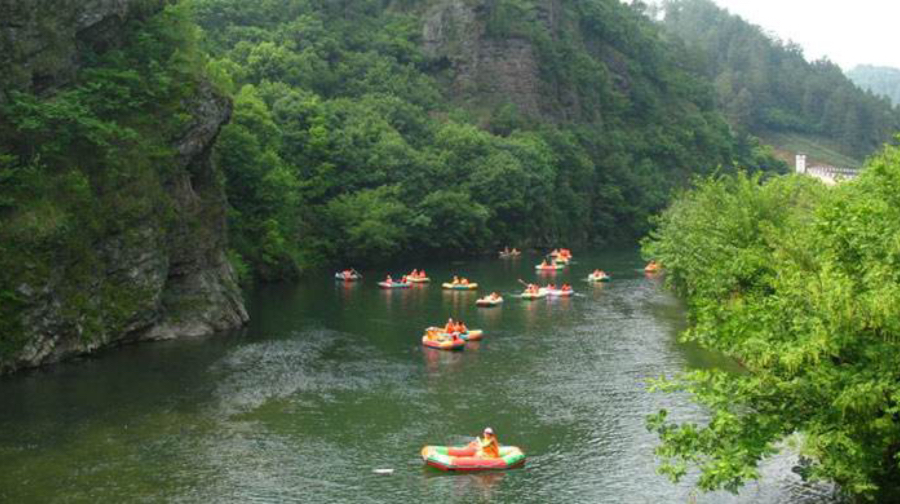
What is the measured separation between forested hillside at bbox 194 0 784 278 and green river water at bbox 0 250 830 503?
2059 cm

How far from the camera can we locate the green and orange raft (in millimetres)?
30109

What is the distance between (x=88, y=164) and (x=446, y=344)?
17766 millimetres

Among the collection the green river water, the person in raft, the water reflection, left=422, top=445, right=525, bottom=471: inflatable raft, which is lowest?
the water reflection

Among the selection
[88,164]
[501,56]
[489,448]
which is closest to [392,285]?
[88,164]

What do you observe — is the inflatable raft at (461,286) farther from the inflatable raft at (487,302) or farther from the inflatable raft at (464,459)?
the inflatable raft at (464,459)

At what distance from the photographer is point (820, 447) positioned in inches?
829

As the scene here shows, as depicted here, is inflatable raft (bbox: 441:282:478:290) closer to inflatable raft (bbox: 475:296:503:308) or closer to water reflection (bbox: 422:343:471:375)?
inflatable raft (bbox: 475:296:503:308)

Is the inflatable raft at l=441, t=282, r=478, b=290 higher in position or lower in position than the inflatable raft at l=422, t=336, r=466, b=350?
lower

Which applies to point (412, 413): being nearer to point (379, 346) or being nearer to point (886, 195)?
point (379, 346)

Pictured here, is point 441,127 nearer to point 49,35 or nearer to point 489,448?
point 49,35

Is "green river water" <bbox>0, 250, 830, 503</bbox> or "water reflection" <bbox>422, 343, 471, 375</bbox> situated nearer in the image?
"green river water" <bbox>0, 250, 830, 503</bbox>

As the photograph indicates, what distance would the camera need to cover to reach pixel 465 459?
30.2 m

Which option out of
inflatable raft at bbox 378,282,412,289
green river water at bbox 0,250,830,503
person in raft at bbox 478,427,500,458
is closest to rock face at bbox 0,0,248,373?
green river water at bbox 0,250,830,503

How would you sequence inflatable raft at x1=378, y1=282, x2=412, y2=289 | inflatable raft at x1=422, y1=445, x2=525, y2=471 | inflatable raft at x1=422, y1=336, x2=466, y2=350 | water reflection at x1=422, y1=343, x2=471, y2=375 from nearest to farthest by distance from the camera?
inflatable raft at x1=422, y1=445, x2=525, y2=471 < water reflection at x1=422, y1=343, x2=471, y2=375 < inflatable raft at x1=422, y1=336, x2=466, y2=350 < inflatable raft at x1=378, y1=282, x2=412, y2=289
